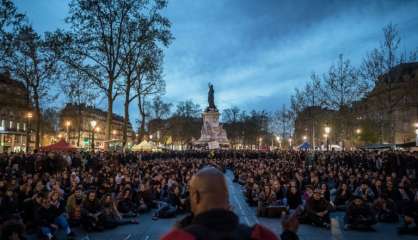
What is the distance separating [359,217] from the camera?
13031 mm

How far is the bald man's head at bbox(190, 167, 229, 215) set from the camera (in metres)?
2.40

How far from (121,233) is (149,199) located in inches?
210

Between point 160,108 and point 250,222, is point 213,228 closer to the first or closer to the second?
point 250,222

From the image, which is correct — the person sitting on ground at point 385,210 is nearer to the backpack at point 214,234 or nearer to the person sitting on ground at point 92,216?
the person sitting on ground at point 92,216

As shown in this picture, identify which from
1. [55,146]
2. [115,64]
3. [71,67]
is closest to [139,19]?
[115,64]

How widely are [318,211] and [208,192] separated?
39.1 feet

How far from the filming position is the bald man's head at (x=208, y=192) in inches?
94.6

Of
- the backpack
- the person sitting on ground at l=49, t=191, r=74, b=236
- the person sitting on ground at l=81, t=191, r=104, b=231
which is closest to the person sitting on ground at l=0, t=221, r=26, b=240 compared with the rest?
the person sitting on ground at l=49, t=191, r=74, b=236

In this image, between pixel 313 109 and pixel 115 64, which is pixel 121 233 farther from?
pixel 313 109

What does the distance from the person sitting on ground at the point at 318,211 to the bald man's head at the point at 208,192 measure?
1160cm

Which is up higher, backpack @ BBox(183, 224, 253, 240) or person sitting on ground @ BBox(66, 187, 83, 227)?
backpack @ BBox(183, 224, 253, 240)

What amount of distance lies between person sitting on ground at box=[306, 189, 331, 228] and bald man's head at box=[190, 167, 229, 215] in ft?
38.0

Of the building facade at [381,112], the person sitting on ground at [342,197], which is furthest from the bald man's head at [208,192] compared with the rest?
the building facade at [381,112]

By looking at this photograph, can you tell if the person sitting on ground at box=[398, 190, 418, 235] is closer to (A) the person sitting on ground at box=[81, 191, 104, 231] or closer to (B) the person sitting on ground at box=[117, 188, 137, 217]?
(A) the person sitting on ground at box=[81, 191, 104, 231]
